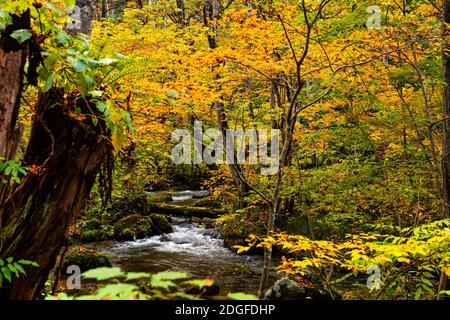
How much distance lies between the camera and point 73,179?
2859 millimetres

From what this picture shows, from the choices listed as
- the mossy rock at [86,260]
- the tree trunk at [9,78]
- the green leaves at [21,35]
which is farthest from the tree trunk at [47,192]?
the mossy rock at [86,260]

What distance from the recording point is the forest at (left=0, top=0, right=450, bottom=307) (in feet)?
9.09

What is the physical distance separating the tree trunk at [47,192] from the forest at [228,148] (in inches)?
0.4

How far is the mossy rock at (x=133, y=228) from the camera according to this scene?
1402 cm

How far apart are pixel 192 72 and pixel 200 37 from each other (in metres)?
1.34

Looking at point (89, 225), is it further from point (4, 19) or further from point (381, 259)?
point (4, 19)

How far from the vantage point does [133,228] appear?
14.3m

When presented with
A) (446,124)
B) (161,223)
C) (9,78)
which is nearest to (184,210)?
(161,223)

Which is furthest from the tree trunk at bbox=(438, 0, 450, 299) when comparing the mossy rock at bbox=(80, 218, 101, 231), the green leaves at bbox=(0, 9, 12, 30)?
the mossy rock at bbox=(80, 218, 101, 231)

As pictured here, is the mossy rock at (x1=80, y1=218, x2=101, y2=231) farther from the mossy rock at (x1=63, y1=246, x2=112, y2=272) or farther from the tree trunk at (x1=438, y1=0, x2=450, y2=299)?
the tree trunk at (x1=438, y1=0, x2=450, y2=299)

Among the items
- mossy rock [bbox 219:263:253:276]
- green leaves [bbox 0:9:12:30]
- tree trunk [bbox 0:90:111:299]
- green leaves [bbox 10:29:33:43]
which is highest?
green leaves [bbox 0:9:12:30]

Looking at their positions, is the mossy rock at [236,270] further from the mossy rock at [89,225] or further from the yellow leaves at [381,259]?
the yellow leaves at [381,259]

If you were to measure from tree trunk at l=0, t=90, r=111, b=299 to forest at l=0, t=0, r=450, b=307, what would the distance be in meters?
0.01
